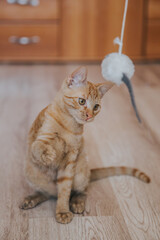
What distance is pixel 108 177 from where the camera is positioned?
175cm

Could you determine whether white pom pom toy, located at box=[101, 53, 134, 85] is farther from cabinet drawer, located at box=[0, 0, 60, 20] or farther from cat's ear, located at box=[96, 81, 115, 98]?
cabinet drawer, located at box=[0, 0, 60, 20]

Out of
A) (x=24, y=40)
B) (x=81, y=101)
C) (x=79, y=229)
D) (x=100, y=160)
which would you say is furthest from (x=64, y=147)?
(x=24, y=40)

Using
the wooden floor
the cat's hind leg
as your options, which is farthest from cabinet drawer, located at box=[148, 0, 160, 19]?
the cat's hind leg

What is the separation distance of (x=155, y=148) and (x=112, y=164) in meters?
0.31

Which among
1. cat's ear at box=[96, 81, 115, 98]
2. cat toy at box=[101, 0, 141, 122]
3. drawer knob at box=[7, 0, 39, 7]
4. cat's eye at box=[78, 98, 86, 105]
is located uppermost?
cat toy at box=[101, 0, 141, 122]

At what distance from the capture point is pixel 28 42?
348 centimetres

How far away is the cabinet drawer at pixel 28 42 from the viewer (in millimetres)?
3457

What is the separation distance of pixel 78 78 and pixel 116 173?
0.59 metres

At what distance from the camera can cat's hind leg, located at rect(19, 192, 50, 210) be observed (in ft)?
4.83

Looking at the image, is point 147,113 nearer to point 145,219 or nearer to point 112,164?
point 112,164

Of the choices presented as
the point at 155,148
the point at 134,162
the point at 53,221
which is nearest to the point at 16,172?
the point at 53,221

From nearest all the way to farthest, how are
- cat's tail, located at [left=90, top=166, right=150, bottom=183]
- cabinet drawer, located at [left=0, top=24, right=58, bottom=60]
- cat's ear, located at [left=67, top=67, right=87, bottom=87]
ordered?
1. cat's ear, located at [left=67, top=67, right=87, bottom=87]
2. cat's tail, located at [left=90, top=166, right=150, bottom=183]
3. cabinet drawer, located at [left=0, top=24, right=58, bottom=60]

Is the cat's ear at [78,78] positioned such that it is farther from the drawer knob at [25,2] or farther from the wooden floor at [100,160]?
the drawer knob at [25,2]

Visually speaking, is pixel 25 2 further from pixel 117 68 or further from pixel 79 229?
pixel 79 229
